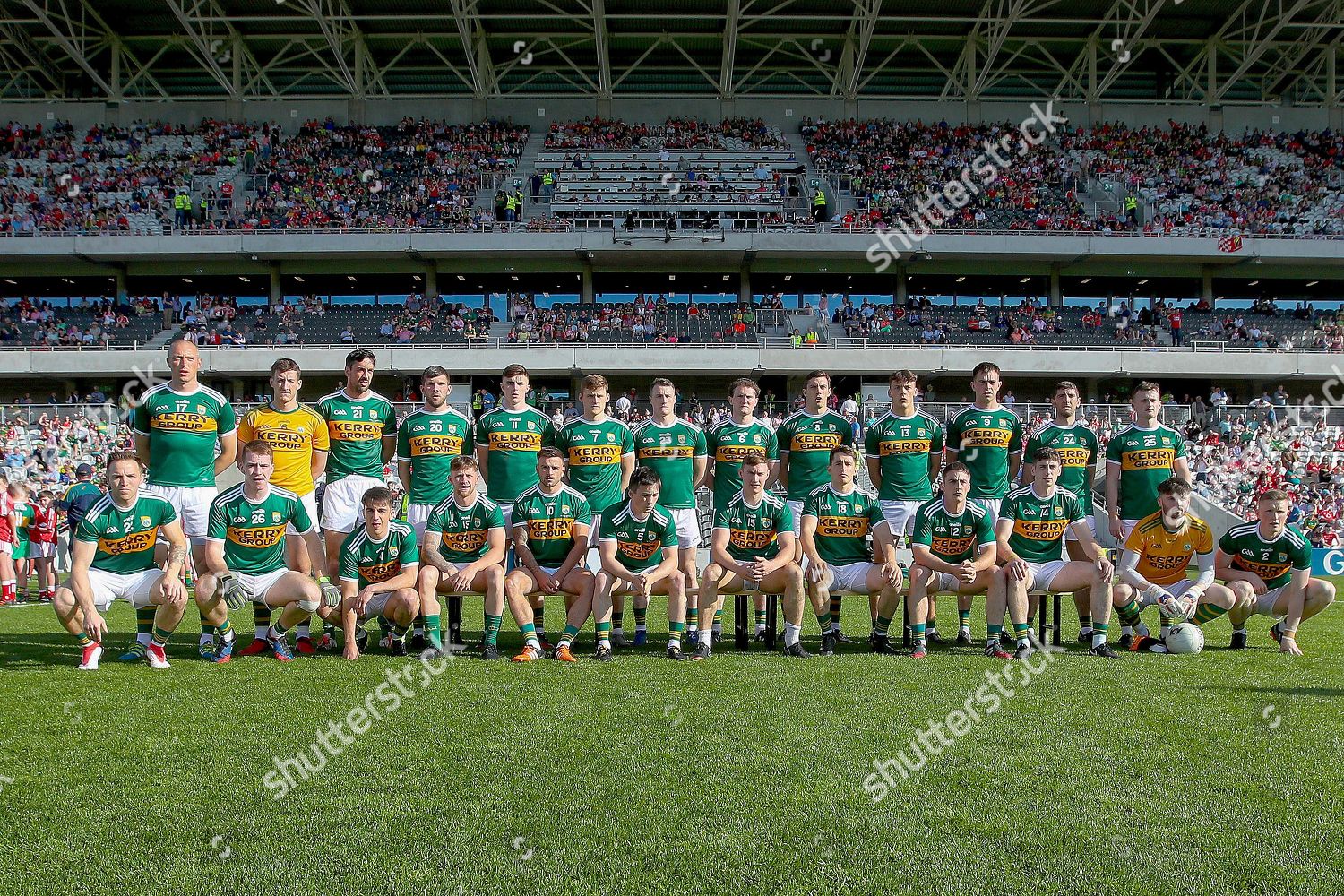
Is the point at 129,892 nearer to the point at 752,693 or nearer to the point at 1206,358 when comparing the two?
the point at 752,693

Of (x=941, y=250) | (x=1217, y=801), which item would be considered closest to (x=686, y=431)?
(x=1217, y=801)

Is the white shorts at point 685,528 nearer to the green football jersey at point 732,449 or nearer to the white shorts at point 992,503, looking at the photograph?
the green football jersey at point 732,449

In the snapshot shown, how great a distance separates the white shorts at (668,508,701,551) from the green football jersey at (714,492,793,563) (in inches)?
12.5

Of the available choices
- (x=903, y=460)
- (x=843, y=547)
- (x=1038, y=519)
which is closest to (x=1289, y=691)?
(x=1038, y=519)

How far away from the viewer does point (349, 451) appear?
8211 millimetres

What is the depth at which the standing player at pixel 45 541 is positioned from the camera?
43.5 ft

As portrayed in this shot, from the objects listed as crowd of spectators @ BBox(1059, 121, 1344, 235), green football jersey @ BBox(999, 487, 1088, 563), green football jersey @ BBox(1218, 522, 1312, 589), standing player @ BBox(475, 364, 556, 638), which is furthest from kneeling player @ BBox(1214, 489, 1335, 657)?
crowd of spectators @ BBox(1059, 121, 1344, 235)

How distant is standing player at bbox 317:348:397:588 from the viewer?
8.07 m

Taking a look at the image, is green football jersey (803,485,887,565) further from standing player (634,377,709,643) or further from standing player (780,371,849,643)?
standing player (634,377,709,643)

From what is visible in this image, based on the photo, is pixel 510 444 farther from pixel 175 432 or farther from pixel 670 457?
pixel 175 432

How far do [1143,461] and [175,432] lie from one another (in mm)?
8060

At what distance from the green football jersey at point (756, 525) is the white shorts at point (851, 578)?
541mm

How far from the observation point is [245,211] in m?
32.1

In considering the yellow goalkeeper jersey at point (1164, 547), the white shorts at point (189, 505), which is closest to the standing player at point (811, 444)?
the yellow goalkeeper jersey at point (1164, 547)
